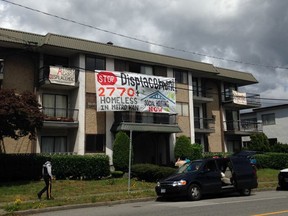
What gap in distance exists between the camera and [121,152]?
91.7ft

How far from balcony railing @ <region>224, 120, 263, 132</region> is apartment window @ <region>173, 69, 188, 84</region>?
7.56m

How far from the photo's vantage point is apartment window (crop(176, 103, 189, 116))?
1342 inches

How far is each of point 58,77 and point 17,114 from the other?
26.4 feet

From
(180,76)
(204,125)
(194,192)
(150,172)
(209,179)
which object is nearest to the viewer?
(194,192)

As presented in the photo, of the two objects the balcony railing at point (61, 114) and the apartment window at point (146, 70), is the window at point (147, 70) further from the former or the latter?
the balcony railing at point (61, 114)

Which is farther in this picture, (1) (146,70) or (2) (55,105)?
(1) (146,70)

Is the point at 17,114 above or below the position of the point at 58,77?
below

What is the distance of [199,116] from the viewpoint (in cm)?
3778

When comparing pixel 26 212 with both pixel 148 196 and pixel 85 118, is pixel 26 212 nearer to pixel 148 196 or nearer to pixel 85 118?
pixel 148 196

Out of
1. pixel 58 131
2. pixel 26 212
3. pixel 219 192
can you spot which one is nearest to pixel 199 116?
pixel 58 131

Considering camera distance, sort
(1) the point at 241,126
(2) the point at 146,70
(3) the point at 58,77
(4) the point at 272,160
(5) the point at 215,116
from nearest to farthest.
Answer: (3) the point at 58,77
(2) the point at 146,70
(4) the point at 272,160
(5) the point at 215,116
(1) the point at 241,126

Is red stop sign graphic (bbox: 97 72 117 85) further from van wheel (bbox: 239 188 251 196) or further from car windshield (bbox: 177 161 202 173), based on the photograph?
van wheel (bbox: 239 188 251 196)

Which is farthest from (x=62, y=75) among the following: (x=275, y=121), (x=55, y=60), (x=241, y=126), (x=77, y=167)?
(x=275, y=121)

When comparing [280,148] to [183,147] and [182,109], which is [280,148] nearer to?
[182,109]
